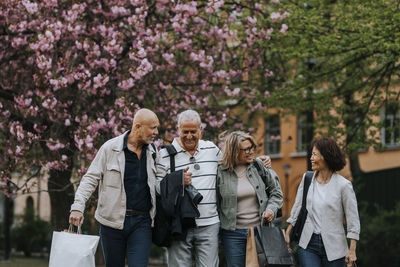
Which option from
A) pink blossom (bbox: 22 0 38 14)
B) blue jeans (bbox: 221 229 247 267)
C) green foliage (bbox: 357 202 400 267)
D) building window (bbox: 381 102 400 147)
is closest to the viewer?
blue jeans (bbox: 221 229 247 267)

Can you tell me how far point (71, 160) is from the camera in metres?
12.2

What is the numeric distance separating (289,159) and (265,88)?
50.3 ft

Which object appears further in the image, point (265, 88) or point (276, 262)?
point (265, 88)

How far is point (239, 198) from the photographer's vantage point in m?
6.38

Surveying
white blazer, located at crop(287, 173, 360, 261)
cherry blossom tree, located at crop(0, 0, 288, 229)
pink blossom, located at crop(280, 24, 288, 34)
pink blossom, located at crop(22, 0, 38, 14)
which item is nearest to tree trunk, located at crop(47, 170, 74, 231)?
cherry blossom tree, located at crop(0, 0, 288, 229)

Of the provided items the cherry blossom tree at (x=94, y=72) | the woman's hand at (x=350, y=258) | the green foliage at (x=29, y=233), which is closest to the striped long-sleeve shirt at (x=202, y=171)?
the woman's hand at (x=350, y=258)

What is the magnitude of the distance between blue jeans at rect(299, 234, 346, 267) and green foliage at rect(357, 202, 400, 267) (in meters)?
9.70

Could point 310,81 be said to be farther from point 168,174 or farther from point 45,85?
point 168,174

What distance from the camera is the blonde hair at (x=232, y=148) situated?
6410 mm

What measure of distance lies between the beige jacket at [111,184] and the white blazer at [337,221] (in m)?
1.43

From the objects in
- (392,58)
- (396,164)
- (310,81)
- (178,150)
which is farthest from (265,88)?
(396,164)

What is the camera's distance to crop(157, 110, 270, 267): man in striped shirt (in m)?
6.31

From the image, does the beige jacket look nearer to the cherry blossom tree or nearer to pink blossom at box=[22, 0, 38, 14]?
the cherry blossom tree

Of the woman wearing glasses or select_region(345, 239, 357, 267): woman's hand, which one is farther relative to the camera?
the woman wearing glasses
